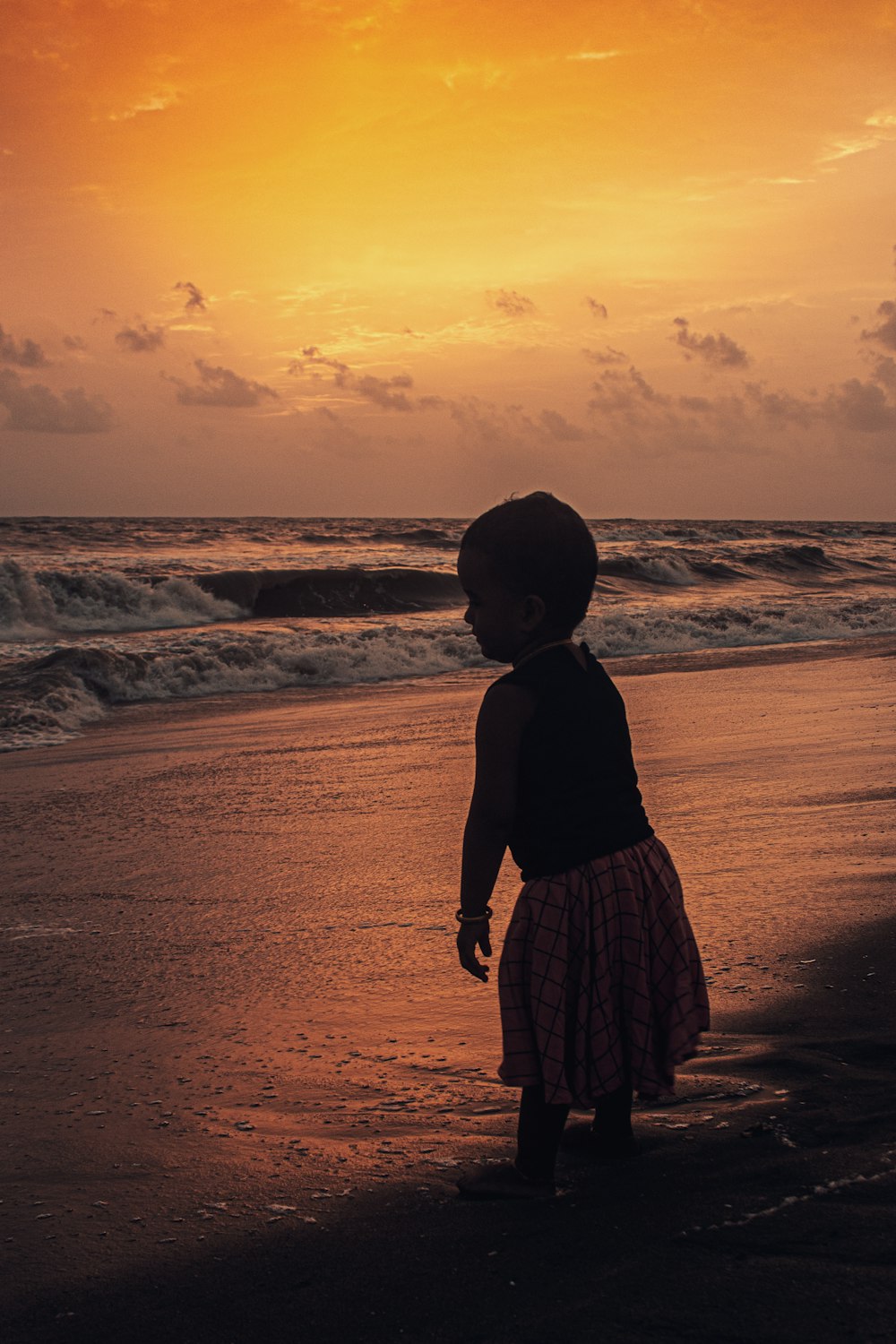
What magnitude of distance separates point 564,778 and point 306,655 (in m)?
12.8

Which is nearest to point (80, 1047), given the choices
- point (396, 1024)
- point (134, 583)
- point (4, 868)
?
point (396, 1024)

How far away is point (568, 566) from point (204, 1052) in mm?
1634

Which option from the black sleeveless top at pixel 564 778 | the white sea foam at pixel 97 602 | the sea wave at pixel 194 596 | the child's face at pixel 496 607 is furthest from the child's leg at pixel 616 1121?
the white sea foam at pixel 97 602

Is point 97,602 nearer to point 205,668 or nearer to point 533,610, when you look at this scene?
point 205,668

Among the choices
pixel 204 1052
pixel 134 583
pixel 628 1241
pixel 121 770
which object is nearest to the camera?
pixel 628 1241

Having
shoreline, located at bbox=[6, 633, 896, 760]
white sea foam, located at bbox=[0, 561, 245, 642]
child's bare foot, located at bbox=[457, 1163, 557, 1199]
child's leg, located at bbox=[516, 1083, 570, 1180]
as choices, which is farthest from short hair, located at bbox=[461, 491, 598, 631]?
white sea foam, located at bbox=[0, 561, 245, 642]

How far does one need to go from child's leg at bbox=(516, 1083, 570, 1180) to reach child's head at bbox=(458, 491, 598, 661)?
0.93 meters

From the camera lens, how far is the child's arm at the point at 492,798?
87.9 inches

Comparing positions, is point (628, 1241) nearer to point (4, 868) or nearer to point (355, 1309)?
point (355, 1309)

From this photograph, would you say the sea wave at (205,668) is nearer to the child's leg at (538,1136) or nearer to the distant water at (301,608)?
the distant water at (301,608)

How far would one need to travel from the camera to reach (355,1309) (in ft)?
5.98

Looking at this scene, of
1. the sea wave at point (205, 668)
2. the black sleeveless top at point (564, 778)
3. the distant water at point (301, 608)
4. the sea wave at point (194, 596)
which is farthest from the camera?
the sea wave at point (194, 596)

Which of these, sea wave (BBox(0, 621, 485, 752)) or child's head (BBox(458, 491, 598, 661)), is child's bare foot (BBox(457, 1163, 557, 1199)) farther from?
sea wave (BBox(0, 621, 485, 752))

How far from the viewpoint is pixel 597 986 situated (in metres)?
2.21
